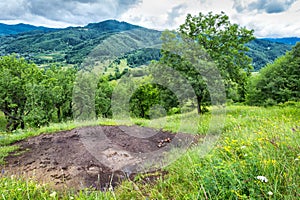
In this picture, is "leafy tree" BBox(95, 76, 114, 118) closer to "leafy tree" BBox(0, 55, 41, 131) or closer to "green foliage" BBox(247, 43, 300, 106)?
"leafy tree" BBox(0, 55, 41, 131)

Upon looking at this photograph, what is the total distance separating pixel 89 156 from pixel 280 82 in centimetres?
2984

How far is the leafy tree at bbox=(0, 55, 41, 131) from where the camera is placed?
2463 centimetres

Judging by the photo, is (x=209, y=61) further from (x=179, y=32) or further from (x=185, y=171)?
(x=185, y=171)

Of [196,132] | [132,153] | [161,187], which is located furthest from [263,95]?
[161,187]

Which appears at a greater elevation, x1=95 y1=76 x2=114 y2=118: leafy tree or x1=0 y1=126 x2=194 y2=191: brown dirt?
x1=0 y1=126 x2=194 y2=191: brown dirt

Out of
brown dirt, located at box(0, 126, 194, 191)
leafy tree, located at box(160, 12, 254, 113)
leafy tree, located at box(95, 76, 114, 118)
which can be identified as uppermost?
leafy tree, located at box(160, 12, 254, 113)

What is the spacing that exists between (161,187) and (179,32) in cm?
1087

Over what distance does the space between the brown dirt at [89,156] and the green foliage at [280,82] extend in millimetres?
23679

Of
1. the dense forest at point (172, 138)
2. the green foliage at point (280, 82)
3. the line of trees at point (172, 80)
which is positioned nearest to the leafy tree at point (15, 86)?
the line of trees at point (172, 80)

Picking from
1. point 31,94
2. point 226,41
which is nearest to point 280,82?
point 226,41

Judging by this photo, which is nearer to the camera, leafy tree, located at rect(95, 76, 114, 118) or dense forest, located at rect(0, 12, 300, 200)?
dense forest, located at rect(0, 12, 300, 200)

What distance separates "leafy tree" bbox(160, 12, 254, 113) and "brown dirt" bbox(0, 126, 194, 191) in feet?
13.7

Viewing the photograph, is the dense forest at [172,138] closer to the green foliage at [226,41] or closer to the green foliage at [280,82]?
the green foliage at [226,41]

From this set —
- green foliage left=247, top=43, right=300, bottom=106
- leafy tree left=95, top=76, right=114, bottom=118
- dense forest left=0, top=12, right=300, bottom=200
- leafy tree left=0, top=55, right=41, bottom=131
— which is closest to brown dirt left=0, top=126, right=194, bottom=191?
dense forest left=0, top=12, right=300, bottom=200
